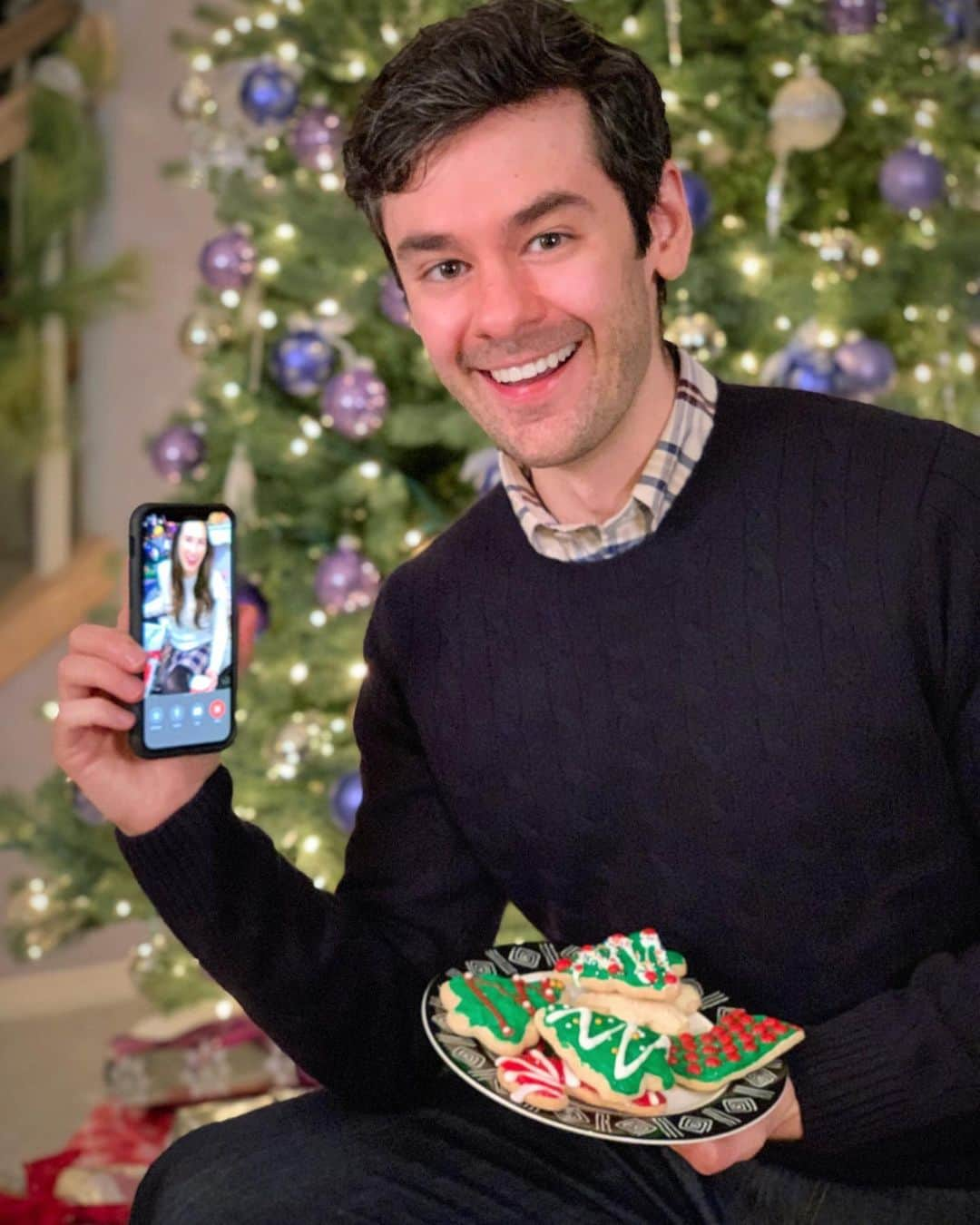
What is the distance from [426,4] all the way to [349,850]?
1.51 metres

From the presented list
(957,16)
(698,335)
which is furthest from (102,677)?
(957,16)

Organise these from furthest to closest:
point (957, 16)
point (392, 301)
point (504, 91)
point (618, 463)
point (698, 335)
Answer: point (957, 16) < point (392, 301) < point (698, 335) < point (618, 463) < point (504, 91)

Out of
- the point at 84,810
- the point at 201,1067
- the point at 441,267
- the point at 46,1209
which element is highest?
the point at 441,267

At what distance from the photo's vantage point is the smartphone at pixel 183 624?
1121 millimetres

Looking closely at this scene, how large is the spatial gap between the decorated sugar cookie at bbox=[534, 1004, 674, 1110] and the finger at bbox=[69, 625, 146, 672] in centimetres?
40

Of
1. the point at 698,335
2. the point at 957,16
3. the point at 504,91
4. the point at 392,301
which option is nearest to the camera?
the point at 504,91

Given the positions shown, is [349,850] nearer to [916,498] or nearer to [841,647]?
[841,647]

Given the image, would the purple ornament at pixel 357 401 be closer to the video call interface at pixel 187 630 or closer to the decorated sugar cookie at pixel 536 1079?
the video call interface at pixel 187 630

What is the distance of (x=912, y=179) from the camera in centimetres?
228

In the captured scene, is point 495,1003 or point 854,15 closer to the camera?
point 495,1003

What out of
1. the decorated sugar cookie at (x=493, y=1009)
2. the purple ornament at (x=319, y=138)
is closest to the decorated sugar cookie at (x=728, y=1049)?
the decorated sugar cookie at (x=493, y=1009)

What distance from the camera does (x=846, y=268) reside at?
245 centimetres

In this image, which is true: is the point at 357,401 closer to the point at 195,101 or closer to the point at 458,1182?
the point at 195,101

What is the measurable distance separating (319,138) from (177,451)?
57 cm
